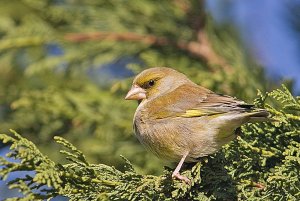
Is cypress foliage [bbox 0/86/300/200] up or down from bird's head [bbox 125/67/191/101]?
down

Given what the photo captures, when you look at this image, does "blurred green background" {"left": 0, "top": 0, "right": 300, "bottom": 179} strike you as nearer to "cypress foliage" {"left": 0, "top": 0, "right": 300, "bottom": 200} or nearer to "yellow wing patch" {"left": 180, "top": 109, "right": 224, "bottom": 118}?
"cypress foliage" {"left": 0, "top": 0, "right": 300, "bottom": 200}

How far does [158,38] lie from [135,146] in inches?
37.9

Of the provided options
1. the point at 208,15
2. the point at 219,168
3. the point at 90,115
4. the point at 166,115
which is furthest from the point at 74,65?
the point at 219,168

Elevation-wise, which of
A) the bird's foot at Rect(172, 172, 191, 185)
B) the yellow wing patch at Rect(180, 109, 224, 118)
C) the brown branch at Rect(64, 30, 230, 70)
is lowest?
the bird's foot at Rect(172, 172, 191, 185)

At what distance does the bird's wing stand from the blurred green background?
0.98 metres

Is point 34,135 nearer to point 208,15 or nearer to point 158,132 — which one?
point 208,15

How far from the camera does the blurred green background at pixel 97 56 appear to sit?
5.08 metres

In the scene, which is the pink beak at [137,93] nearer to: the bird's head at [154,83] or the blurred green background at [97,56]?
the bird's head at [154,83]

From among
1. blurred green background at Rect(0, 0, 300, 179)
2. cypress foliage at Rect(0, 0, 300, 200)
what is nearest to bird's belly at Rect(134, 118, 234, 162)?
cypress foliage at Rect(0, 0, 300, 200)

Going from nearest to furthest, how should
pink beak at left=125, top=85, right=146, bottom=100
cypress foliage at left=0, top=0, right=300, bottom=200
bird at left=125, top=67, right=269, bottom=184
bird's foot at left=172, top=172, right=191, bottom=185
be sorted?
bird's foot at left=172, top=172, right=191, bottom=185, bird at left=125, top=67, right=269, bottom=184, pink beak at left=125, top=85, right=146, bottom=100, cypress foliage at left=0, top=0, right=300, bottom=200

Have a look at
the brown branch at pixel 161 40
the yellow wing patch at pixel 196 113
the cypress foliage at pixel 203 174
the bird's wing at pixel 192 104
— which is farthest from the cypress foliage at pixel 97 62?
the cypress foliage at pixel 203 174

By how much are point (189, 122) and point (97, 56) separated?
201 cm

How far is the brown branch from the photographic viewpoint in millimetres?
5277

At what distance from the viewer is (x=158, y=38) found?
5348 mm
